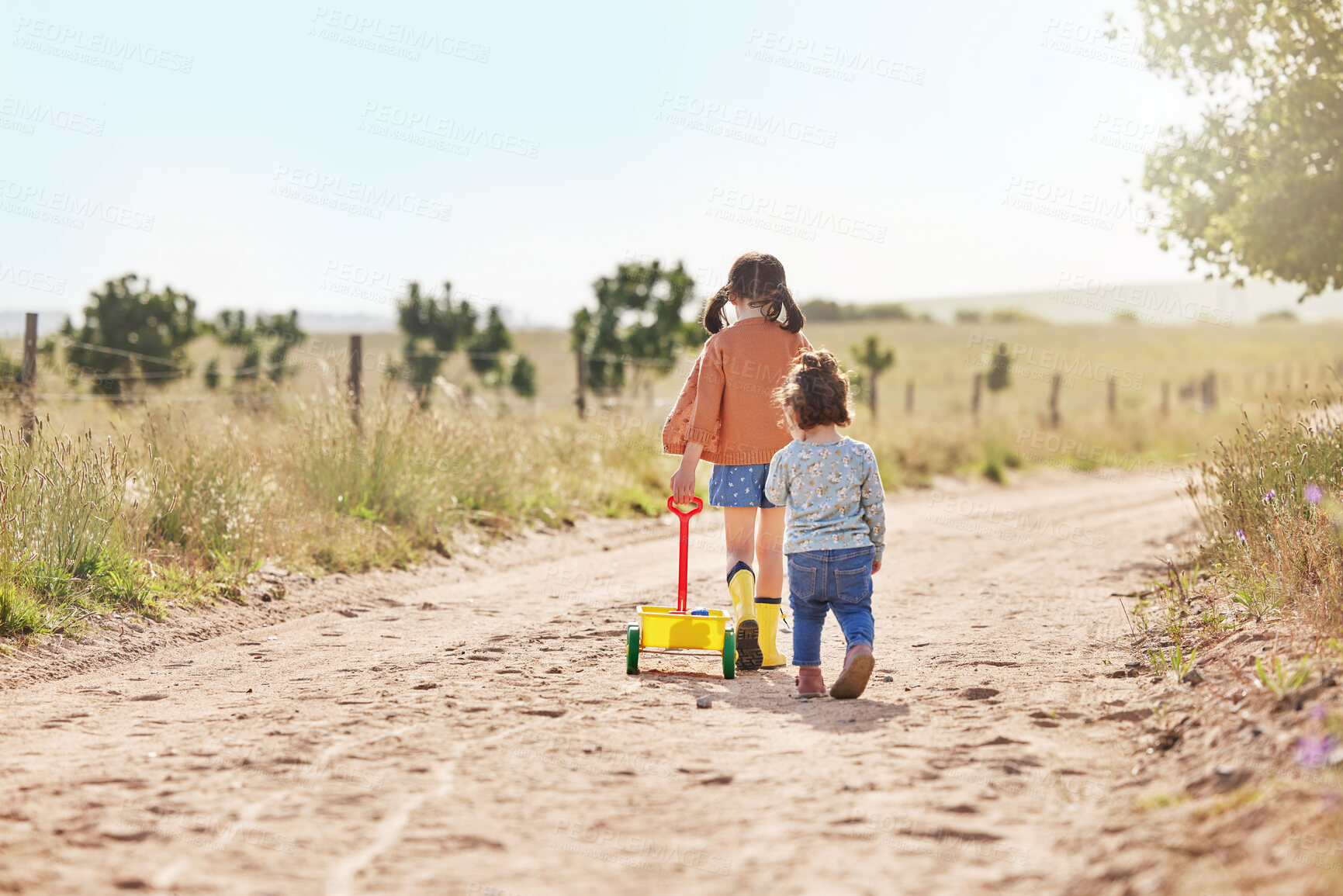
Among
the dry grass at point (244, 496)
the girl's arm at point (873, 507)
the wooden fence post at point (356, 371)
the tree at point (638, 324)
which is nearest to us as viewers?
the girl's arm at point (873, 507)

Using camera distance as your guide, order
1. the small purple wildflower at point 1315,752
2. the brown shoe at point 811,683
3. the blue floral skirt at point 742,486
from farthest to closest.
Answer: the blue floral skirt at point 742,486
the brown shoe at point 811,683
the small purple wildflower at point 1315,752

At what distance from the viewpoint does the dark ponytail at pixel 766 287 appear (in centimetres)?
545

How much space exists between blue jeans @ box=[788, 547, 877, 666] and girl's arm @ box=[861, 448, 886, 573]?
54 mm

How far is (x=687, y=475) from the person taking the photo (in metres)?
5.30

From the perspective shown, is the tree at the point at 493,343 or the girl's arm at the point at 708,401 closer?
the girl's arm at the point at 708,401

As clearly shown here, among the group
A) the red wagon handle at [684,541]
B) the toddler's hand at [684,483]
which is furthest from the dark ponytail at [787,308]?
the red wagon handle at [684,541]

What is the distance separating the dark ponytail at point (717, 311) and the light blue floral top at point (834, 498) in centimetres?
100

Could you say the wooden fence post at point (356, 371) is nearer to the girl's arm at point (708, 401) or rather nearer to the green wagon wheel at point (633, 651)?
the girl's arm at point (708, 401)

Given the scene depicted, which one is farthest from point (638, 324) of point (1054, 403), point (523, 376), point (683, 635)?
point (683, 635)

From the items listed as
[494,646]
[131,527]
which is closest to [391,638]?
[494,646]

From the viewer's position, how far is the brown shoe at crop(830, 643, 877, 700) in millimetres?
4566

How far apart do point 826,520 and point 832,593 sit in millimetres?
319

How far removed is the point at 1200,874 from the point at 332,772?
8.29ft

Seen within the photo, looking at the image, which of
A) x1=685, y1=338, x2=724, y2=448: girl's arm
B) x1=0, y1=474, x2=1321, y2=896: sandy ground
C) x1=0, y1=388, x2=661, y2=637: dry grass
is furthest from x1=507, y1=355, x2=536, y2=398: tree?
x1=685, y1=338, x2=724, y2=448: girl's arm
